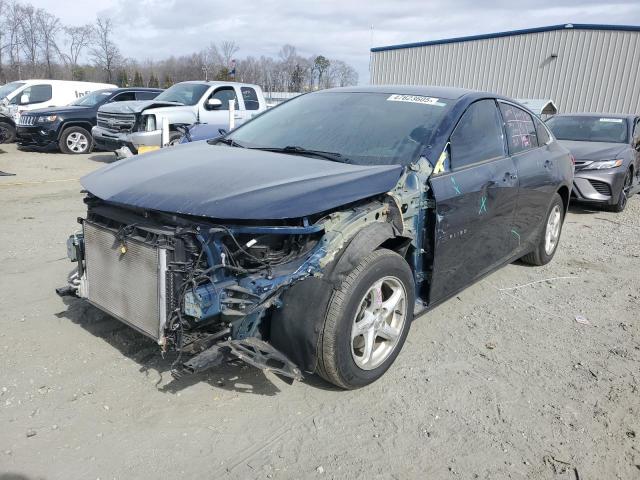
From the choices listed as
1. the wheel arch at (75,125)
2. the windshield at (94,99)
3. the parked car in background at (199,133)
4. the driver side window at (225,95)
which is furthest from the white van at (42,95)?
the parked car in background at (199,133)

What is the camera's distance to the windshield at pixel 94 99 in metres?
14.5

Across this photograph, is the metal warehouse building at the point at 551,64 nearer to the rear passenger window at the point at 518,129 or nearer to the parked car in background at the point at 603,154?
the parked car in background at the point at 603,154

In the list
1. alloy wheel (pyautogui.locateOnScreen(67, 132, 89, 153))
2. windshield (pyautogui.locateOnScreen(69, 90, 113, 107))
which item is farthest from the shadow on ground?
windshield (pyautogui.locateOnScreen(69, 90, 113, 107))

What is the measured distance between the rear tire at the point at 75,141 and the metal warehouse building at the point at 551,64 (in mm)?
16680

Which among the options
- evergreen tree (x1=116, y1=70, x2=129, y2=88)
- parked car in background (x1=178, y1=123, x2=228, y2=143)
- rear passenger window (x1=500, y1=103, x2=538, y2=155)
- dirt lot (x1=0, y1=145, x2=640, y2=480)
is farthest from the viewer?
evergreen tree (x1=116, y1=70, x2=129, y2=88)

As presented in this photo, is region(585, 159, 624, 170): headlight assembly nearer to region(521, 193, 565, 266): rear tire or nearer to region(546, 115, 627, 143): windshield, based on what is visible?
region(546, 115, 627, 143): windshield

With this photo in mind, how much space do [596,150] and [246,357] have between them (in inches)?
324

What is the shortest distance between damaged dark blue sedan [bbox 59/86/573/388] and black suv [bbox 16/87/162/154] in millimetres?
11688

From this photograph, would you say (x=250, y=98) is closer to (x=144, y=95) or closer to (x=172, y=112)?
(x=172, y=112)

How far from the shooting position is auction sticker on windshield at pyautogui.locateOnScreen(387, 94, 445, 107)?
155 inches


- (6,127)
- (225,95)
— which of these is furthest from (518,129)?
(6,127)

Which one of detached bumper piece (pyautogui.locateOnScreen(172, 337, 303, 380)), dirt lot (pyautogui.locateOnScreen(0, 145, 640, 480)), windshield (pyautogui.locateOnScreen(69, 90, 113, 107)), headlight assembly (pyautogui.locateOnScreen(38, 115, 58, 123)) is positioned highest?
windshield (pyautogui.locateOnScreen(69, 90, 113, 107))

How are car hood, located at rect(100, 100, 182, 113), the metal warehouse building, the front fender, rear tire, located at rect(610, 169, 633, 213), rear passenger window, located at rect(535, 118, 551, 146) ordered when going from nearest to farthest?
the front fender → rear passenger window, located at rect(535, 118, 551, 146) → rear tire, located at rect(610, 169, 633, 213) → car hood, located at rect(100, 100, 182, 113) → the metal warehouse building

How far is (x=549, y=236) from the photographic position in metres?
5.59
